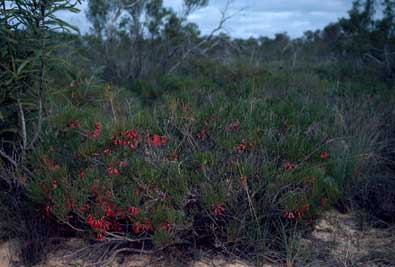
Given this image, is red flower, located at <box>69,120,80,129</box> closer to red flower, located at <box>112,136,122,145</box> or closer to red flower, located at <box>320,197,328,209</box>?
red flower, located at <box>112,136,122,145</box>

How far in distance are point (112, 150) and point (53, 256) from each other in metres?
1.27

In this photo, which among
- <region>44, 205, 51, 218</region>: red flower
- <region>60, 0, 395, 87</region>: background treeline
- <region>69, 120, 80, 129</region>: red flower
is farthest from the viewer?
<region>60, 0, 395, 87</region>: background treeline

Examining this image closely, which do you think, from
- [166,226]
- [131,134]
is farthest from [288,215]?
[131,134]

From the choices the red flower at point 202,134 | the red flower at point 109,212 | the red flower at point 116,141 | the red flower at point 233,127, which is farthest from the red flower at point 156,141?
the red flower at point 109,212

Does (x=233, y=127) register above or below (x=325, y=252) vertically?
above

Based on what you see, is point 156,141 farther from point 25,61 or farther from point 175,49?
point 175,49

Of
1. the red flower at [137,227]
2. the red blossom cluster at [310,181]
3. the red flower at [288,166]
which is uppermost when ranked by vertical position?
the red flower at [288,166]

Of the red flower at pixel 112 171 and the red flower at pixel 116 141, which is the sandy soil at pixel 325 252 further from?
the red flower at pixel 116 141

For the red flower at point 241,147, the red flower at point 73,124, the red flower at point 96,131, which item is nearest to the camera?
the red flower at point 241,147

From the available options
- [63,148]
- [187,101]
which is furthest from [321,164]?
[63,148]

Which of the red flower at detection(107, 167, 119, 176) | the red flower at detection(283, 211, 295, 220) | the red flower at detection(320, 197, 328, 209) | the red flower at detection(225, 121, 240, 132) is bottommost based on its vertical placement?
the red flower at detection(283, 211, 295, 220)

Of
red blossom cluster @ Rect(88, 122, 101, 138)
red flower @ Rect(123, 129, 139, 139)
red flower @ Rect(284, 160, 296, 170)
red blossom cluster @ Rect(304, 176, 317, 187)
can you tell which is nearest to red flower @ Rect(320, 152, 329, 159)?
red flower @ Rect(284, 160, 296, 170)

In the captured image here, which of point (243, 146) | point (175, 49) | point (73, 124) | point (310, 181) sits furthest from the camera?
point (175, 49)

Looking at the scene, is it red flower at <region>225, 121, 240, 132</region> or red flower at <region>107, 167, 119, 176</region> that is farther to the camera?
red flower at <region>225, 121, 240, 132</region>
